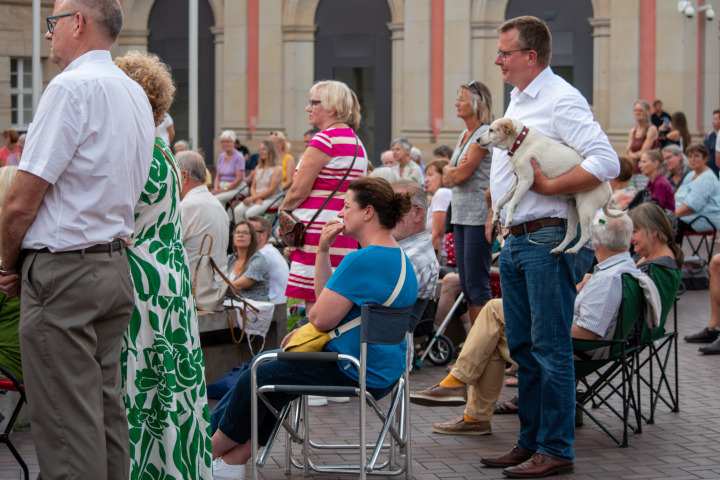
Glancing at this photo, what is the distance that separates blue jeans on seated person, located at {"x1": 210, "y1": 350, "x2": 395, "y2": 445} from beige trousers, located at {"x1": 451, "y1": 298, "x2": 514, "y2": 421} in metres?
1.20

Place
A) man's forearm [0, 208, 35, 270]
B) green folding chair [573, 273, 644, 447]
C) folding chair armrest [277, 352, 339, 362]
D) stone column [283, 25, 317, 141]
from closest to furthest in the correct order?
1. man's forearm [0, 208, 35, 270]
2. folding chair armrest [277, 352, 339, 362]
3. green folding chair [573, 273, 644, 447]
4. stone column [283, 25, 317, 141]

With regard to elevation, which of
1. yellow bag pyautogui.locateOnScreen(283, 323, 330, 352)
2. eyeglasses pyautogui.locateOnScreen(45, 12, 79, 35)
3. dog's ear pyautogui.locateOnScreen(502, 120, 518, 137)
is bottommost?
yellow bag pyautogui.locateOnScreen(283, 323, 330, 352)

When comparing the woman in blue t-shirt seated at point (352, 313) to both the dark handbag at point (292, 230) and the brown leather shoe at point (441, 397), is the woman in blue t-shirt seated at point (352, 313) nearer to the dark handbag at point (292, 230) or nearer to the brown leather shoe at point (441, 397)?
the brown leather shoe at point (441, 397)

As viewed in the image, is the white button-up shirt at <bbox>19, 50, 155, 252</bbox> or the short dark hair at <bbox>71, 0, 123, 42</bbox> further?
the short dark hair at <bbox>71, 0, 123, 42</bbox>

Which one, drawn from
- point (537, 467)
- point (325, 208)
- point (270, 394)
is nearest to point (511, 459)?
point (537, 467)

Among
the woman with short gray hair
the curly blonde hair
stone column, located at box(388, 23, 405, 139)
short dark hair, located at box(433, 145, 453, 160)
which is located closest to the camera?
the curly blonde hair

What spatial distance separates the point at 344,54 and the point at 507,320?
2062 cm

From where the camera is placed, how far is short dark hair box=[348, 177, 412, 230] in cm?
498

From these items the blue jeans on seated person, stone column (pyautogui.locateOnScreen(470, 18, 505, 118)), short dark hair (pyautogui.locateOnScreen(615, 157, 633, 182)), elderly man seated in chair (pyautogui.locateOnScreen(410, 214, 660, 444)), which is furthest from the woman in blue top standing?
stone column (pyautogui.locateOnScreen(470, 18, 505, 118))

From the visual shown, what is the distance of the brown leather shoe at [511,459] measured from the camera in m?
5.38

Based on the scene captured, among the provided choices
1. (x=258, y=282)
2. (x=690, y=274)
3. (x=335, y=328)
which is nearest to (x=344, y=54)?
(x=690, y=274)

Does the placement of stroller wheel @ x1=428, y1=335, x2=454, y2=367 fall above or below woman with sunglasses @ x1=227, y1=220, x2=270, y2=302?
below

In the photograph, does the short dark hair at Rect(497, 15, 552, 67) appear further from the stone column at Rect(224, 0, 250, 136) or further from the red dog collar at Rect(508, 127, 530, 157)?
the stone column at Rect(224, 0, 250, 136)

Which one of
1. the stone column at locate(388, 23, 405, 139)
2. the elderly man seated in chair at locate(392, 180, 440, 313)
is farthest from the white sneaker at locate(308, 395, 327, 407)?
the stone column at locate(388, 23, 405, 139)
